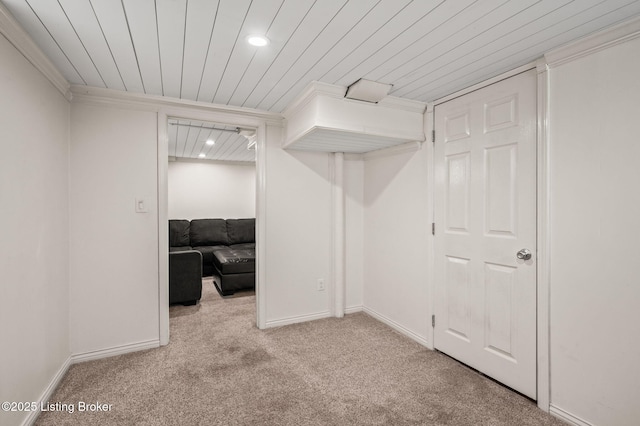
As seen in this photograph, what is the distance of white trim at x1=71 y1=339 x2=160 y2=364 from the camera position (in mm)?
2408

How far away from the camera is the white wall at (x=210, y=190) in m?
6.02


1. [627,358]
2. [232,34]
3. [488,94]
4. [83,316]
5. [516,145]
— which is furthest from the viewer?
[83,316]

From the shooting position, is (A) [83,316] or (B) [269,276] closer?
(A) [83,316]

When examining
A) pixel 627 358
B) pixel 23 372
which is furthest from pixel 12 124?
pixel 627 358

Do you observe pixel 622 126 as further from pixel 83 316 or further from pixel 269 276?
pixel 83 316

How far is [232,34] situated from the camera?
1.63 m

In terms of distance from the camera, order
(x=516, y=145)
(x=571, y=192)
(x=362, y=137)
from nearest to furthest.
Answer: (x=571, y=192), (x=516, y=145), (x=362, y=137)

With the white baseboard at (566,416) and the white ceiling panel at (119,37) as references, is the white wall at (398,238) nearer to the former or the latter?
the white baseboard at (566,416)

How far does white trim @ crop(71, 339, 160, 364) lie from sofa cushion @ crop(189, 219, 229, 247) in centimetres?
310

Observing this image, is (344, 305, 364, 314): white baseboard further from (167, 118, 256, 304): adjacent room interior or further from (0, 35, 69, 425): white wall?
(0, 35, 69, 425): white wall

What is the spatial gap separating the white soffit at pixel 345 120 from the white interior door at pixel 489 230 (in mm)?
263

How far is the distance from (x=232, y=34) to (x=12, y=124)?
1215mm

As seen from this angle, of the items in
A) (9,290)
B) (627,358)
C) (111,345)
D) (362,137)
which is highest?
(362,137)

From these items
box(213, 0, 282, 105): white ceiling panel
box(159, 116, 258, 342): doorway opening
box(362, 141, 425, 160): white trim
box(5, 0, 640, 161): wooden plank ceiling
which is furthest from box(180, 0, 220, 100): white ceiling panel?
box(362, 141, 425, 160): white trim
